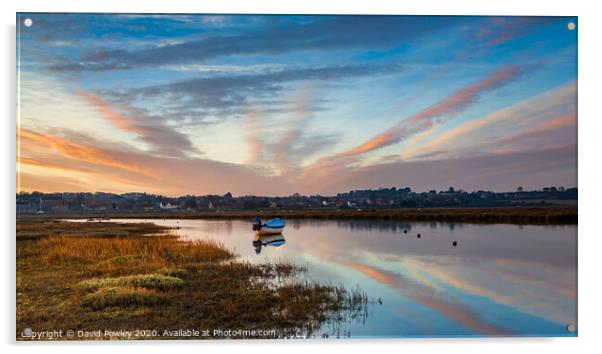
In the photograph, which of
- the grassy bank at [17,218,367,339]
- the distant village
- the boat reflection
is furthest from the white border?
the boat reflection

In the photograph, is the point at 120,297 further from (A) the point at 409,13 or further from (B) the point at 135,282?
(A) the point at 409,13

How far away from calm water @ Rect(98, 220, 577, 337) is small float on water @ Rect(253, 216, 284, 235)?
2.51m

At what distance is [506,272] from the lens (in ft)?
29.3

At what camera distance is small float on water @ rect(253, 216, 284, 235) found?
55.4 ft

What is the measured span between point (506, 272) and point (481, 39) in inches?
191

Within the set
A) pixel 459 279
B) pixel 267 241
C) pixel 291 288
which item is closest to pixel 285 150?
pixel 291 288

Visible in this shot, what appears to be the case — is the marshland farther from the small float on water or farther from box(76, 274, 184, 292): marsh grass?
the small float on water

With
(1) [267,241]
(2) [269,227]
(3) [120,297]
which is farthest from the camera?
(2) [269,227]

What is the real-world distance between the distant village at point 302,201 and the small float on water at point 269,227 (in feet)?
24.6

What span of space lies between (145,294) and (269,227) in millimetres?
10328

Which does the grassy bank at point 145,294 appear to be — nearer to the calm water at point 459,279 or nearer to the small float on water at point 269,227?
the calm water at point 459,279

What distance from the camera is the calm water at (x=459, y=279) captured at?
6.84 metres

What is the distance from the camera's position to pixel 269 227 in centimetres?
1730
